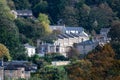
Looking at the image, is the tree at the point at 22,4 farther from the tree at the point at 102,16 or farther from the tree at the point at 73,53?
the tree at the point at 73,53

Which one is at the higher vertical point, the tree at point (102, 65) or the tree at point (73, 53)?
the tree at point (102, 65)

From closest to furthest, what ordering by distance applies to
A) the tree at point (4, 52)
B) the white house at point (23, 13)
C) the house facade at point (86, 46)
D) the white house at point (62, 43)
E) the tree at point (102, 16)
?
the tree at point (4, 52) < the house facade at point (86, 46) < the white house at point (62, 43) < the tree at point (102, 16) < the white house at point (23, 13)

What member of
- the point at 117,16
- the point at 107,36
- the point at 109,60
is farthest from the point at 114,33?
the point at 109,60

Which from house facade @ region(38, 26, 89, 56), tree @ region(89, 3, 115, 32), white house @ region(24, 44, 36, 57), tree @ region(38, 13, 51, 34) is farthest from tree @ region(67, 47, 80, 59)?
tree @ region(89, 3, 115, 32)

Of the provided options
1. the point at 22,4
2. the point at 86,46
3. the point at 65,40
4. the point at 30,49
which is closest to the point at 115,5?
the point at 22,4

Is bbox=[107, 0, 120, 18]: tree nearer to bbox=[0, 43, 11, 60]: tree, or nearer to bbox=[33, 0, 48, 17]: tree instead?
bbox=[33, 0, 48, 17]: tree

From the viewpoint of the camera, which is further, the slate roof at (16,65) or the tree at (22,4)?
the tree at (22,4)

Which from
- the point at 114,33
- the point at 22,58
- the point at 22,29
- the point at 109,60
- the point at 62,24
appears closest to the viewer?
the point at 109,60

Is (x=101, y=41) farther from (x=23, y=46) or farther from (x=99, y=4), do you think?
(x=99, y=4)

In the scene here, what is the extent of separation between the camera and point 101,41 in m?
64.3

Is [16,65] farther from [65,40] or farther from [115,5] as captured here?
[115,5]

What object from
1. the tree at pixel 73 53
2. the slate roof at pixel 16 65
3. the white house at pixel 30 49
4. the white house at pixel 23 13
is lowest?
the tree at pixel 73 53

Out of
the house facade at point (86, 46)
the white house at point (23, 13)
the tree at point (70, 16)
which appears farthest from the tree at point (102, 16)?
the house facade at point (86, 46)

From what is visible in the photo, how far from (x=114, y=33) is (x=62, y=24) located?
38.1ft
